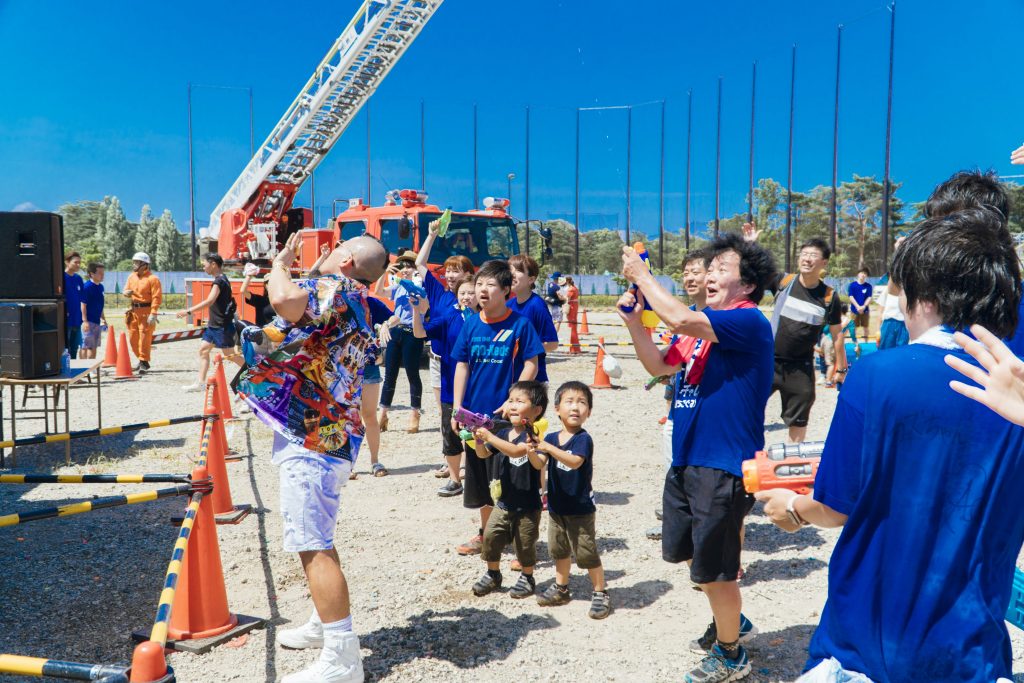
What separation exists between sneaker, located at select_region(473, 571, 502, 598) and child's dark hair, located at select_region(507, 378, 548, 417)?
104 cm

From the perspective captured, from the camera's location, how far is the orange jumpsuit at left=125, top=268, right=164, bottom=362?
12.8 m

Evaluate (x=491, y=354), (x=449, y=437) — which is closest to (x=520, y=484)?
(x=491, y=354)

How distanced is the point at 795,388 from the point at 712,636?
10.5 ft

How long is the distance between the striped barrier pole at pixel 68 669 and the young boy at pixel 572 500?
101 inches

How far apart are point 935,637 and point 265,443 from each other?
738 cm

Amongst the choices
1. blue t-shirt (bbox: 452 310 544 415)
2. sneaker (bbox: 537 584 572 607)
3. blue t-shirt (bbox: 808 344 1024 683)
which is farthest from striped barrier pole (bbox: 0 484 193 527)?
blue t-shirt (bbox: 808 344 1024 683)

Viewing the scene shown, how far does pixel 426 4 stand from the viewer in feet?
57.0

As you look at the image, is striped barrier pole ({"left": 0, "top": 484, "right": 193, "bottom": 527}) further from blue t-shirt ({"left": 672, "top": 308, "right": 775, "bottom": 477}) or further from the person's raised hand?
the person's raised hand

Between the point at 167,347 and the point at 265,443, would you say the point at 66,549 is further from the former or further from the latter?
the point at 167,347

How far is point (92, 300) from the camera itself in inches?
528

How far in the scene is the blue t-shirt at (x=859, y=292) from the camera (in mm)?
14781

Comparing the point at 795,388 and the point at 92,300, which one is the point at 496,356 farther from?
the point at 92,300

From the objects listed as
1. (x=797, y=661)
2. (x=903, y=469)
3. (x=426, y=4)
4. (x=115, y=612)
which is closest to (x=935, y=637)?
(x=903, y=469)

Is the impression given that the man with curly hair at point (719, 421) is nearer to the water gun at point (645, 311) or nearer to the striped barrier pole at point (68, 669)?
the water gun at point (645, 311)
